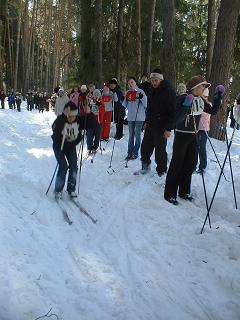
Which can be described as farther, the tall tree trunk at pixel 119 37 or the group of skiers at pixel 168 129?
the tall tree trunk at pixel 119 37

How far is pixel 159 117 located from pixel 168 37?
5432 mm

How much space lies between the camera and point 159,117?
798cm

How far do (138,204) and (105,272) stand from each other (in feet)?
8.26

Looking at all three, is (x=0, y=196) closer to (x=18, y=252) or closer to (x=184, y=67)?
(x=18, y=252)

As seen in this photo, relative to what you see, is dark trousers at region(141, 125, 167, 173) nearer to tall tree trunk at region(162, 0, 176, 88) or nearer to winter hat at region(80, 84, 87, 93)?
tall tree trunk at region(162, 0, 176, 88)

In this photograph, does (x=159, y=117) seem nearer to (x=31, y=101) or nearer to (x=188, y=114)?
(x=188, y=114)

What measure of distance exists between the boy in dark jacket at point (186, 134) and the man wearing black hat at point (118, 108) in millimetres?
5821

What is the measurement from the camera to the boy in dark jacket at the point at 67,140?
723 cm

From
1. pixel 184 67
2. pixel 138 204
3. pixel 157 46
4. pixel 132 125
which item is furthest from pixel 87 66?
pixel 138 204

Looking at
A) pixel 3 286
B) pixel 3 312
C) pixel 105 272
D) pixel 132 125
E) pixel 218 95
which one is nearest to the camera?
pixel 3 312

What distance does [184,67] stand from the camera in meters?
20.2

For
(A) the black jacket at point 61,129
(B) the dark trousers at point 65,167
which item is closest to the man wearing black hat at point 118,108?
(A) the black jacket at point 61,129

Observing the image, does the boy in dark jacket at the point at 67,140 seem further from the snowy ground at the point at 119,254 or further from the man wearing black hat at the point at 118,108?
the man wearing black hat at the point at 118,108

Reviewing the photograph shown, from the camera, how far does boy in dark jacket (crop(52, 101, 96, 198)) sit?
7.23m
